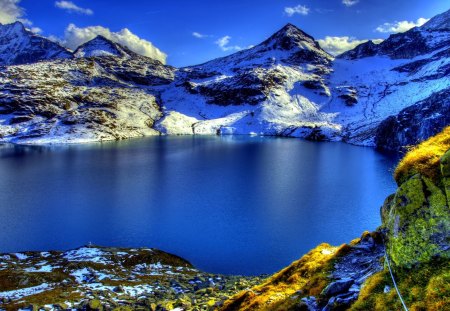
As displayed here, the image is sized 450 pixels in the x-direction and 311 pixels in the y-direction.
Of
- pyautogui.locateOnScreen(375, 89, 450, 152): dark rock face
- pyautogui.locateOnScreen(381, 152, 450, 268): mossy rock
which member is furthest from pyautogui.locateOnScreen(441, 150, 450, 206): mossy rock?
pyautogui.locateOnScreen(375, 89, 450, 152): dark rock face

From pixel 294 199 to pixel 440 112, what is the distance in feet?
313

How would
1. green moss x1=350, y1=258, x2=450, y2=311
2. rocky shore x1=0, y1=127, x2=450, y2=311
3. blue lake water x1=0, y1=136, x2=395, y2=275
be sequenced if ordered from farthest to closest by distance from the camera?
blue lake water x1=0, y1=136, x2=395, y2=275, rocky shore x1=0, y1=127, x2=450, y2=311, green moss x1=350, y1=258, x2=450, y2=311

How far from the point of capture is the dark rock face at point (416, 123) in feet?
424

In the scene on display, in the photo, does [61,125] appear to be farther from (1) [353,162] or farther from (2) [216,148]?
(1) [353,162]

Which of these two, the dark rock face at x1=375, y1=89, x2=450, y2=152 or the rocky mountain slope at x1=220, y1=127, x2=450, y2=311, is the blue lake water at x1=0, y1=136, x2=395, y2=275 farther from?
the rocky mountain slope at x1=220, y1=127, x2=450, y2=311

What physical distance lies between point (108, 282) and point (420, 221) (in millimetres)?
28331

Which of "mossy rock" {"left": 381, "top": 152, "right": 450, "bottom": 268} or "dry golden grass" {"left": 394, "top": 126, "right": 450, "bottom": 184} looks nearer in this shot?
"mossy rock" {"left": 381, "top": 152, "right": 450, "bottom": 268}

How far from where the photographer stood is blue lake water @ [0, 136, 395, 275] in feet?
157

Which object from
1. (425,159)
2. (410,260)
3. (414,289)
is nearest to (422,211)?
(410,260)

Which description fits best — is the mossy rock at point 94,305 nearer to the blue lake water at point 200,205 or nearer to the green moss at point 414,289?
the blue lake water at point 200,205

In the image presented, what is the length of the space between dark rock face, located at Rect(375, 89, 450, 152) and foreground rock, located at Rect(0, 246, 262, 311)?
111166 millimetres

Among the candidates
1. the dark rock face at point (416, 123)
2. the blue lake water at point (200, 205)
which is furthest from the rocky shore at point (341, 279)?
the dark rock face at point (416, 123)

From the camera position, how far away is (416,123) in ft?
456

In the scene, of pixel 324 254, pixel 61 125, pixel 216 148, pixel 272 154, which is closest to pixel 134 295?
pixel 324 254
